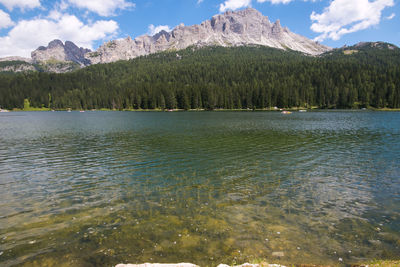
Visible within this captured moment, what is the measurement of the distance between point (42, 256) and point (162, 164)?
676 inches

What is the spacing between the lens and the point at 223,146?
38.5 metres

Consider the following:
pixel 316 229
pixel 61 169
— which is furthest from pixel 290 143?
pixel 61 169

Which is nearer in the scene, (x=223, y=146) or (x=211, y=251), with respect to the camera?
(x=211, y=251)

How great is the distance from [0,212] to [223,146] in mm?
29560

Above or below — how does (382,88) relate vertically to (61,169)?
above

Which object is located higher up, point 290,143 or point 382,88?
point 382,88

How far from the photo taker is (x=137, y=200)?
16.8 meters

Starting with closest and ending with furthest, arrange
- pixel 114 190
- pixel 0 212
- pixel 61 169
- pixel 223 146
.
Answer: pixel 0 212 < pixel 114 190 < pixel 61 169 < pixel 223 146

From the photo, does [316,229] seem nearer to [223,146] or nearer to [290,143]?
[223,146]

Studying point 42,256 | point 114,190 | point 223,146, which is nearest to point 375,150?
point 223,146

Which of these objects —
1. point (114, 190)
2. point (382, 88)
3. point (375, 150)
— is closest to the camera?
point (114, 190)

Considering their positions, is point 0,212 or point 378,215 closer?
point 378,215

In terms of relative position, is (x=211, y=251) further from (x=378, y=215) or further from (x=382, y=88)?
(x=382, y=88)

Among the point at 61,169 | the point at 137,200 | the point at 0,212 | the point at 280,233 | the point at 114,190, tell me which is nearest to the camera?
the point at 280,233
